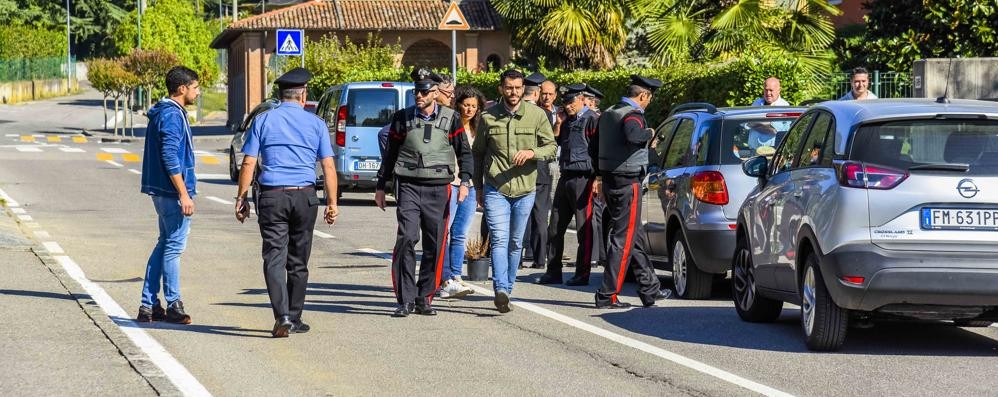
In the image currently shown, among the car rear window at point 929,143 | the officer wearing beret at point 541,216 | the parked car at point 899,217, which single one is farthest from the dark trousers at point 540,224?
the car rear window at point 929,143

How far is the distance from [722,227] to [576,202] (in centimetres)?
188

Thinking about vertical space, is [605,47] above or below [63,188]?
above

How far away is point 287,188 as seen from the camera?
1015 centimetres

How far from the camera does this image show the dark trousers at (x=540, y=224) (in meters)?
14.9

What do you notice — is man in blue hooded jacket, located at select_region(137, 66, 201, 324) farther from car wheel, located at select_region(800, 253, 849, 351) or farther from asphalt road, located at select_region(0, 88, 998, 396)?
car wheel, located at select_region(800, 253, 849, 351)

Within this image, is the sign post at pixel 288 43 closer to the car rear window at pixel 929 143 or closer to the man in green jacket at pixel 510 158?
the man in green jacket at pixel 510 158

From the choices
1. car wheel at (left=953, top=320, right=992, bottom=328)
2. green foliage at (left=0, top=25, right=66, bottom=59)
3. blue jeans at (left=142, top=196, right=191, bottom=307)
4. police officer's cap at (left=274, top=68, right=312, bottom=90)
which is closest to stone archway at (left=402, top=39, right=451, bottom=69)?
green foliage at (left=0, top=25, right=66, bottom=59)

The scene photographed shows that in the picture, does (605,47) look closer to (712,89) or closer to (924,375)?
(712,89)

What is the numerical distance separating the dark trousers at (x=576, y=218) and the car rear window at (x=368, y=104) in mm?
10336

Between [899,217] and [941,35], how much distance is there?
16.0 m

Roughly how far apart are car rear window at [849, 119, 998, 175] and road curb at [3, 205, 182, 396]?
3.93m

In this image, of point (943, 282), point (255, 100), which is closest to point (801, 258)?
point (943, 282)

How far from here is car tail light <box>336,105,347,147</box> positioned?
24.1 m

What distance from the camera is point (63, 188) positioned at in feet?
91.1
